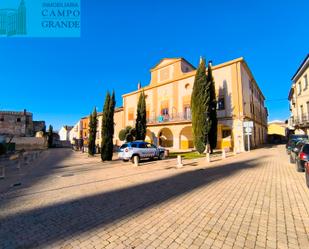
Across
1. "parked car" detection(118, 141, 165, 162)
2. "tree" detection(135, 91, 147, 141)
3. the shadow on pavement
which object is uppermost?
"tree" detection(135, 91, 147, 141)

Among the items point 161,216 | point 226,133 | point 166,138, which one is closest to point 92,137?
point 166,138

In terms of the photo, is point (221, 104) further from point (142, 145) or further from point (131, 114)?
point (131, 114)

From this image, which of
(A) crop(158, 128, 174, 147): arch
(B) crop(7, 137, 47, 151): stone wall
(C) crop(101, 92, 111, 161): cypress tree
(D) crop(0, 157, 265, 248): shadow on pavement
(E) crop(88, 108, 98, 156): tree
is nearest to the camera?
(D) crop(0, 157, 265, 248): shadow on pavement

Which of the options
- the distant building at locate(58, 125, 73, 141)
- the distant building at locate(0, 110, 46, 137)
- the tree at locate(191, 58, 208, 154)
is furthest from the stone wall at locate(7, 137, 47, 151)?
the tree at locate(191, 58, 208, 154)

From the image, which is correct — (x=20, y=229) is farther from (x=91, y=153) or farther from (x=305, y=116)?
(x=305, y=116)

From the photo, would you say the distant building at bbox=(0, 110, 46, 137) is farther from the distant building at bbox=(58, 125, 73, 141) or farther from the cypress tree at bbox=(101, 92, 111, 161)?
the cypress tree at bbox=(101, 92, 111, 161)

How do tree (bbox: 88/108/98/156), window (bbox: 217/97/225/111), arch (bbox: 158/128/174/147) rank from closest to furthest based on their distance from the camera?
1. window (bbox: 217/97/225/111)
2. tree (bbox: 88/108/98/156)
3. arch (bbox: 158/128/174/147)

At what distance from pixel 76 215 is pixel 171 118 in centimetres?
A: 2404

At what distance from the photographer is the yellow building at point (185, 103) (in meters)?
22.0

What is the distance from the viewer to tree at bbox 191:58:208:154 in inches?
777

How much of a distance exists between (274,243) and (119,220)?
3.14m

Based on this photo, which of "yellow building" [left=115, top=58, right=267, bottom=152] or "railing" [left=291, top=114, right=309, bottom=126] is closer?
"yellow building" [left=115, top=58, right=267, bottom=152]

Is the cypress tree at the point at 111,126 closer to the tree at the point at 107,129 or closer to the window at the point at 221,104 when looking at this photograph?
the tree at the point at 107,129

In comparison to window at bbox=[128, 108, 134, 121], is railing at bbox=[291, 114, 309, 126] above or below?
below
